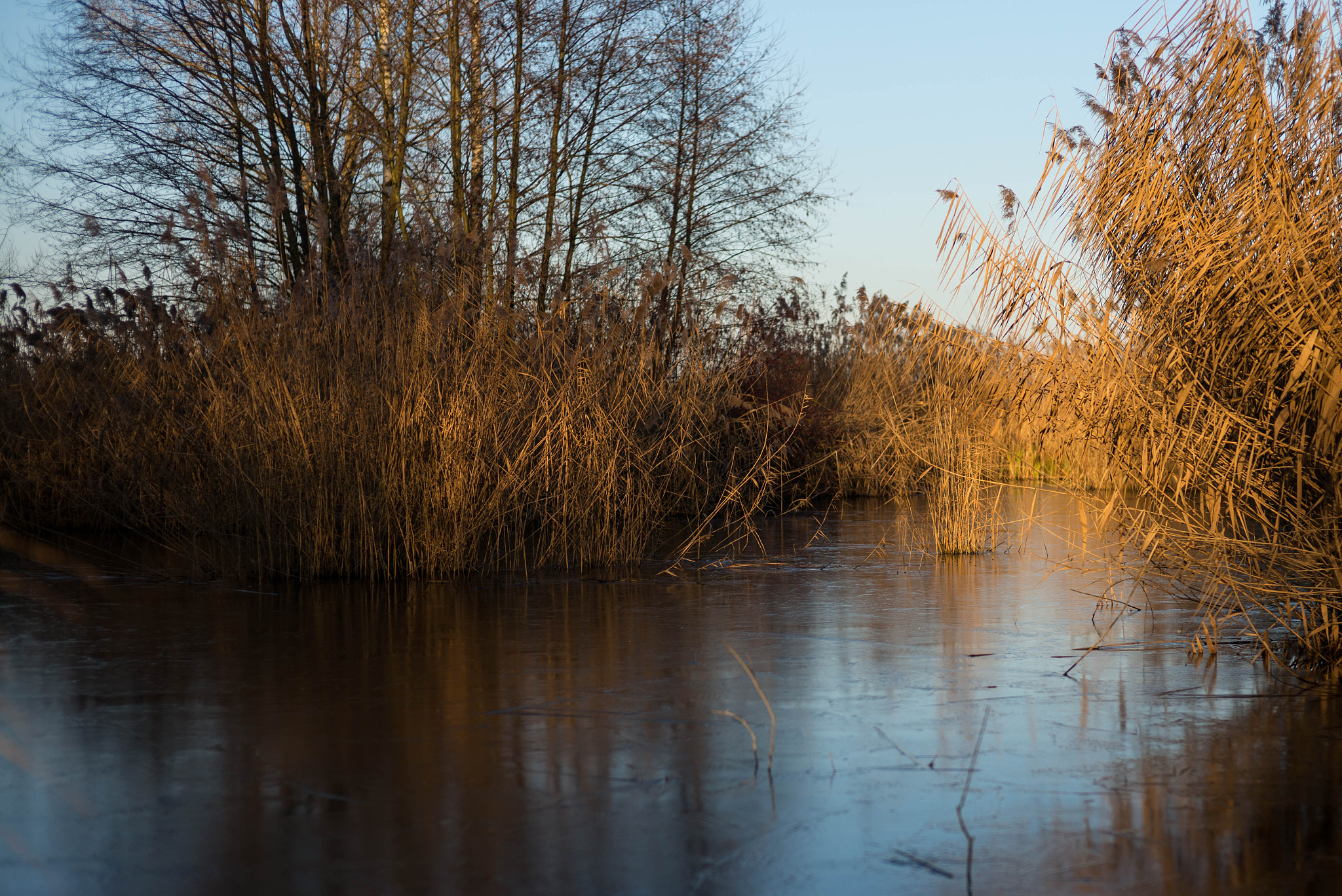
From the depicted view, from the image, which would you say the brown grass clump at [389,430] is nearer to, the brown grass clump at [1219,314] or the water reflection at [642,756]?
the water reflection at [642,756]

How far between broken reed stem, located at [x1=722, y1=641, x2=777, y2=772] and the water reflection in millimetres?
42

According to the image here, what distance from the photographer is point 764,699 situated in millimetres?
4223

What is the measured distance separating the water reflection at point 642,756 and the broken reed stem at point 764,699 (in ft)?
0.14

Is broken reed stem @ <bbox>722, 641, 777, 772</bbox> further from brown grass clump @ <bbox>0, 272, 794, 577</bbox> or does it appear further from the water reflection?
brown grass clump @ <bbox>0, 272, 794, 577</bbox>

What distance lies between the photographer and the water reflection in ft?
9.11

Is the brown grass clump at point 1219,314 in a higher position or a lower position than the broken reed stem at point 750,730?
higher

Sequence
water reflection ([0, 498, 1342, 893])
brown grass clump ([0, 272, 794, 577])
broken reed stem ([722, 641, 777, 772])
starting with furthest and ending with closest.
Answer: brown grass clump ([0, 272, 794, 577]) < broken reed stem ([722, 641, 777, 772]) < water reflection ([0, 498, 1342, 893])

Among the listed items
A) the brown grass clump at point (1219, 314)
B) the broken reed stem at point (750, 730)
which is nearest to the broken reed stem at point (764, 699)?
the broken reed stem at point (750, 730)

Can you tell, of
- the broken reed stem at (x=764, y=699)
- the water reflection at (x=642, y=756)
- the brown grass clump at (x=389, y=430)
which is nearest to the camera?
the water reflection at (x=642, y=756)

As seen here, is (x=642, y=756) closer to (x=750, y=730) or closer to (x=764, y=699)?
(x=750, y=730)

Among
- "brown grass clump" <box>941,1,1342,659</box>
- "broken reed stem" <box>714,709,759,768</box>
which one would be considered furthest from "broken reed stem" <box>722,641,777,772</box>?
"brown grass clump" <box>941,1,1342,659</box>

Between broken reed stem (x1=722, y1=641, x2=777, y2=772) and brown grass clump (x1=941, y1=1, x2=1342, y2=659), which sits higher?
brown grass clump (x1=941, y1=1, x2=1342, y2=659)

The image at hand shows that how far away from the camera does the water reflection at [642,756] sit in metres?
2.78

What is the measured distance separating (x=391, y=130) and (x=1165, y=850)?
11423mm
